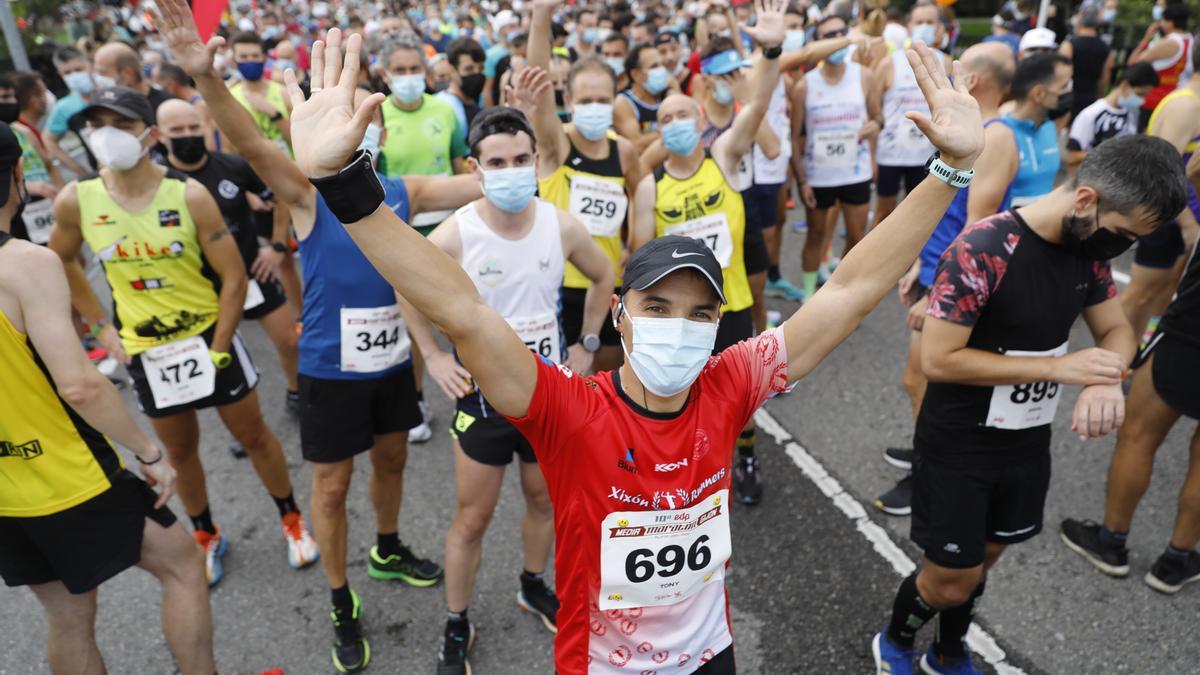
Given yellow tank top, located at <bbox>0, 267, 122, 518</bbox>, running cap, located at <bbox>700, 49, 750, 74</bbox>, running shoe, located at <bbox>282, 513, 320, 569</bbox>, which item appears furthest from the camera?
running cap, located at <bbox>700, 49, 750, 74</bbox>

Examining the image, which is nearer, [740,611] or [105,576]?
[105,576]

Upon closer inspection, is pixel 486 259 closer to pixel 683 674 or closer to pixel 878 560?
pixel 683 674

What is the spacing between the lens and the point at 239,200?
4.81 meters

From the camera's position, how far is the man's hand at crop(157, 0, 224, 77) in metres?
2.32

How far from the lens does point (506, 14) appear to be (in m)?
11.2

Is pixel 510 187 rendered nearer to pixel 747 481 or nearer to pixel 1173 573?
pixel 747 481

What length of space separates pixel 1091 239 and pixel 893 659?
1733 mm

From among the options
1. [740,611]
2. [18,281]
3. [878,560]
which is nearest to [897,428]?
[878,560]

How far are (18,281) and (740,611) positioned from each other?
9.80 feet

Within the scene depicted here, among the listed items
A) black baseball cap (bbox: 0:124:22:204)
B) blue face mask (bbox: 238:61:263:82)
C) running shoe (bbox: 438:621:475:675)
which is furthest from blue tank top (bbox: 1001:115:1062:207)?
blue face mask (bbox: 238:61:263:82)

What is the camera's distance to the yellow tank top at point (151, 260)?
3.47m

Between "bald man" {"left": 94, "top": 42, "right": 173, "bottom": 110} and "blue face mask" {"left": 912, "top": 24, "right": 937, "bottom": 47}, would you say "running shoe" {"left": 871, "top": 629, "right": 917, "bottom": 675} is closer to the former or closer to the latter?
"blue face mask" {"left": 912, "top": 24, "right": 937, "bottom": 47}

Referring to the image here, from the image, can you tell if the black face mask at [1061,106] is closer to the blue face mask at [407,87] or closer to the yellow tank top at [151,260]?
the blue face mask at [407,87]

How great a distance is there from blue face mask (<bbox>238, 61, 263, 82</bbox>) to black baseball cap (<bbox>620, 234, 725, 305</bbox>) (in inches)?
231
